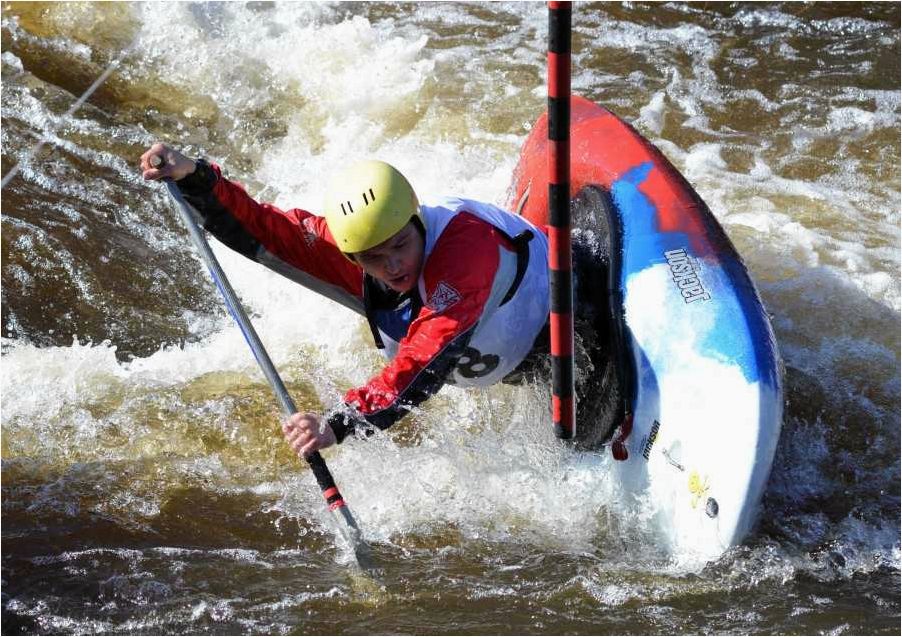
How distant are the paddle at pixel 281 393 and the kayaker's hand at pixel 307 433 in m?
0.18

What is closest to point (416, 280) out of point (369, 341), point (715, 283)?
point (715, 283)

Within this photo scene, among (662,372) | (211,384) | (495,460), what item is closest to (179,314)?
(211,384)

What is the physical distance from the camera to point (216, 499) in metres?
3.68

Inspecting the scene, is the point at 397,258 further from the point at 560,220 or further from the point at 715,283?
the point at 715,283

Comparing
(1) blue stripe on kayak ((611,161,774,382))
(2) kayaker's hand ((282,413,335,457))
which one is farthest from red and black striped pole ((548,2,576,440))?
(2) kayaker's hand ((282,413,335,457))

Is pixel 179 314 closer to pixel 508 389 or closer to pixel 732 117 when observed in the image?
pixel 508 389

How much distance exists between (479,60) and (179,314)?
9.30ft

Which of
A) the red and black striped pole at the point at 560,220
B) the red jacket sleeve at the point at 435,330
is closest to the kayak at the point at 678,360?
the red and black striped pole at the point at 560,220

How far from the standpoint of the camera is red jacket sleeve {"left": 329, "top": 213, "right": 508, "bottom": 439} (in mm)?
3082

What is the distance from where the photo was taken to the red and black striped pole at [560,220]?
2.57 metres

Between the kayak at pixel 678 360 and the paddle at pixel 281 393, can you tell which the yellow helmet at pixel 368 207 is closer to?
the paddle at pixel 281 393

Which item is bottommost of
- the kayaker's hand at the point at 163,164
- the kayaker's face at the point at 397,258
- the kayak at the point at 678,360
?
the kayak at the point at 678,360

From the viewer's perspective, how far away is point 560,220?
2852 millimetres

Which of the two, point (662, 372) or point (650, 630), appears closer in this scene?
point (650, 630)
